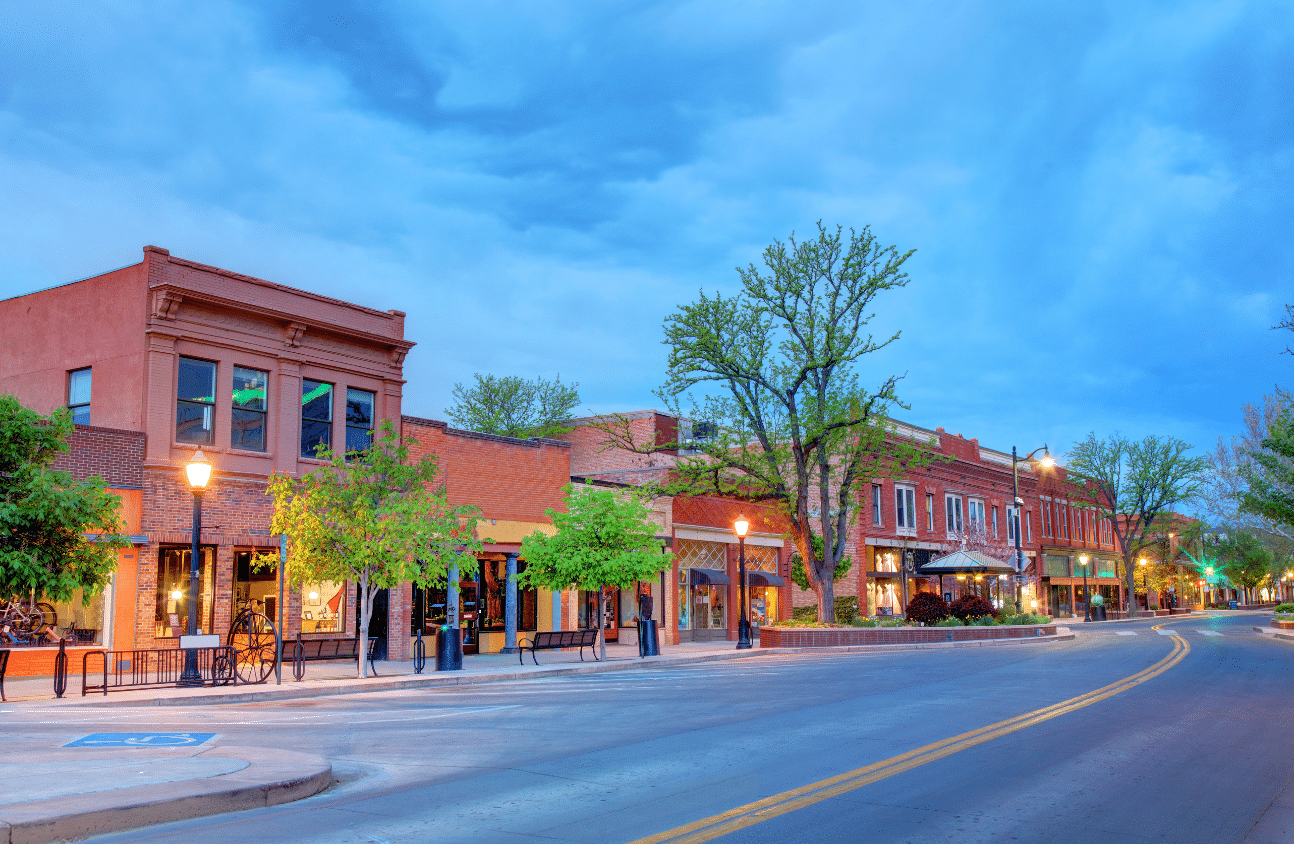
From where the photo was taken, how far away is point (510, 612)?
31.2 meters

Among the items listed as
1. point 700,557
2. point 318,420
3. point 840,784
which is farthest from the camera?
point 700,557

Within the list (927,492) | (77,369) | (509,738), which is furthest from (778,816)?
(927,492)

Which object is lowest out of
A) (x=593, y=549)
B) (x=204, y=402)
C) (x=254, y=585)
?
(x=254, y=585)

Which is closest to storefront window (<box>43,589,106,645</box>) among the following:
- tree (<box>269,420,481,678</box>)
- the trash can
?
tree (<box>269,420,481,678</box>)

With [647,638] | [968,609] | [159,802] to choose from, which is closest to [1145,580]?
[968,609]

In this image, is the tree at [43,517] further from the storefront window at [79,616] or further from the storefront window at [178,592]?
the storefront window at [178,592]

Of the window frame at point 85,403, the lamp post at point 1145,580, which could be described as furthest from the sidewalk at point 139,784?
the lamp post at point 1145,580

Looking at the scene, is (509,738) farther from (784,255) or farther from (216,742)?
Answer: (784,255)

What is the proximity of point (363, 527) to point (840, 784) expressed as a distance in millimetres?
15348

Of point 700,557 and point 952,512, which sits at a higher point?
point 952,512

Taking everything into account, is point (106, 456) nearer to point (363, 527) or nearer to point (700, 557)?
point (363, 527)

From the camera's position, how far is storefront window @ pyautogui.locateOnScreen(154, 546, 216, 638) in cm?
2352

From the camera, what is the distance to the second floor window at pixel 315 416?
27.1 metres

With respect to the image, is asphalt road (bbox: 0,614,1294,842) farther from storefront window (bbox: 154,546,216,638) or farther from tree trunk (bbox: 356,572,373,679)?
storefront window (bbox: 154,546,216,638)
